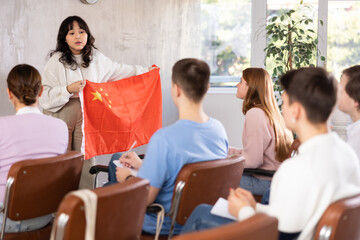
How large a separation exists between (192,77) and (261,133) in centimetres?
103

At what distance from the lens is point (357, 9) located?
6523 mm

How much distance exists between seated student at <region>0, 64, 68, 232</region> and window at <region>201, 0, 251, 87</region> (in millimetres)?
4581

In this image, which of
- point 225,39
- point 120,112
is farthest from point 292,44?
point 120,112

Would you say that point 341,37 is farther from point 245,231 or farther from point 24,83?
point 245,231

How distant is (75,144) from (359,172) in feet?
9.55

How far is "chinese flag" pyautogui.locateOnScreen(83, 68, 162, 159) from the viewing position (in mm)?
4273

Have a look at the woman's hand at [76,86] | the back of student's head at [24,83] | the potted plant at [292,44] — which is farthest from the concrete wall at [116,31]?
the back of student's head at [24,83]

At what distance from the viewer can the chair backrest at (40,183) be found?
7.45 ft

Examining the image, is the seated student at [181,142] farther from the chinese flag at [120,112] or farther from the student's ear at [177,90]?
the chinese flag at [120,112]

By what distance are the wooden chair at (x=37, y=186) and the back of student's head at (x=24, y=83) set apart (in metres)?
0.47

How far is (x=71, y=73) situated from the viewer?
13.7 ft

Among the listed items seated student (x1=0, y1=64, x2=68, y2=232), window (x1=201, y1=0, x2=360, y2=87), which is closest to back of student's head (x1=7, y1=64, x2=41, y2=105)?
seated student (x1=0, y1=64, x2=68, y2=232)

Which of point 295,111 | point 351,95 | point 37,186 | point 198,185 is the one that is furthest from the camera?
point 351,95

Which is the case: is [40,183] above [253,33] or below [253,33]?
below
